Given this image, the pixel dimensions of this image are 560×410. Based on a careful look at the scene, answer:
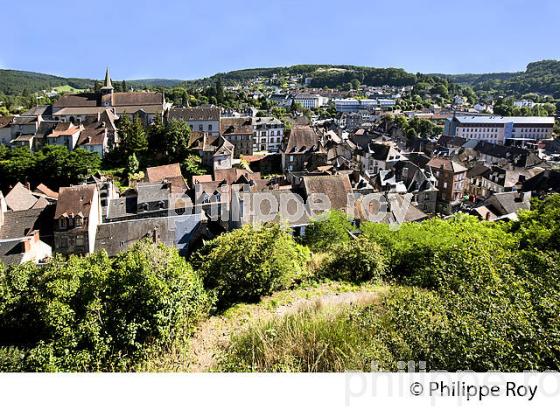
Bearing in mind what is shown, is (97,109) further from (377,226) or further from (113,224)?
(377,226)

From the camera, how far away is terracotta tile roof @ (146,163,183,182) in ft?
99.2

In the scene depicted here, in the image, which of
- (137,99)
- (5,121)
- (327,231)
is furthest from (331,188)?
(5,121)

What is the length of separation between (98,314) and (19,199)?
2141cm

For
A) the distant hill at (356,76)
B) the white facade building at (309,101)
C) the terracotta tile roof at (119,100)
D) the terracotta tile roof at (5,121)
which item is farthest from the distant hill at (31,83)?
the terracotta tile roof at (5,121)

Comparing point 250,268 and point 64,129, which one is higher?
point 64,129

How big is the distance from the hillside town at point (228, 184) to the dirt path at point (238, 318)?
8.10 m

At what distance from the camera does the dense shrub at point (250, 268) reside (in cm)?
920

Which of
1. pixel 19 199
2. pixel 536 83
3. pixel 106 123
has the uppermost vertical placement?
pixel 536 83

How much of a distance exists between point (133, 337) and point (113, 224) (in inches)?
590

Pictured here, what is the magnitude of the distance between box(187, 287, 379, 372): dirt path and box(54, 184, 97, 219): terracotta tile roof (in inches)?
546

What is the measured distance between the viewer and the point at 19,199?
24.8 m

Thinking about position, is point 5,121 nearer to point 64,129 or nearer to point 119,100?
point 64,129

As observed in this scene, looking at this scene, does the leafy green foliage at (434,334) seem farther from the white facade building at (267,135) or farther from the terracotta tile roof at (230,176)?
the white facade building at (267,135)

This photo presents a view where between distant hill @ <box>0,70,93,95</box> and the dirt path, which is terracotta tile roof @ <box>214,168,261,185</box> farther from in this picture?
distant hill @ <box>0,70,93,95</box>
